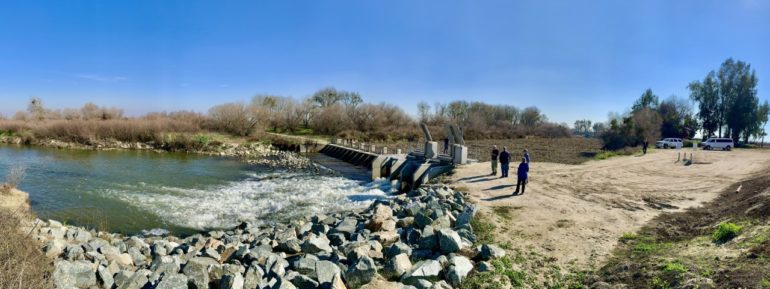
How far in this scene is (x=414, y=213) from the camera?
1134cm

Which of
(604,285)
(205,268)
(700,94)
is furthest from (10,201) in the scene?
(700,94)

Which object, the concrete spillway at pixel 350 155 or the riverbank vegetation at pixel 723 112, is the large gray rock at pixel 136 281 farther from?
the riverbank vegetation at pixel 723 112

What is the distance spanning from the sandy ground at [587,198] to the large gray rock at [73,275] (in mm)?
7801

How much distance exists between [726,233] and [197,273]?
9882mm

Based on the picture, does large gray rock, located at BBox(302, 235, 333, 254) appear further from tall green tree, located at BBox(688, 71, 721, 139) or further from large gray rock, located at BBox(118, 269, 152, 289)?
tall green tree, located at BBox(688, 71, 721, 139)

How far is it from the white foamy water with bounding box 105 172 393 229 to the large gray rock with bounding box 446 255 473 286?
8098 millimetres

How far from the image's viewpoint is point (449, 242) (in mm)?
7773

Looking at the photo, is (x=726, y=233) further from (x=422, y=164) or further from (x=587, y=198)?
(x=422, y=164)

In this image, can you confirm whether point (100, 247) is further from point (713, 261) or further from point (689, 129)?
point (689, 129)

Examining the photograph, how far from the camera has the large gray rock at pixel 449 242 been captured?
7.71 meters

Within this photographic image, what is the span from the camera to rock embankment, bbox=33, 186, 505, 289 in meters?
6.25

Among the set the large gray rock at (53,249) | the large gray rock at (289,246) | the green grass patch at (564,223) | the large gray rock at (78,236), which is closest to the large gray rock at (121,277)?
the large gray rock at (53,249)

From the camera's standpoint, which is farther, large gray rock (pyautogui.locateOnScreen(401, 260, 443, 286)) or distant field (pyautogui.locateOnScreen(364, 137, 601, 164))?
distant field (pyautogui.locateOnScreen(364, 137, 601, 164))

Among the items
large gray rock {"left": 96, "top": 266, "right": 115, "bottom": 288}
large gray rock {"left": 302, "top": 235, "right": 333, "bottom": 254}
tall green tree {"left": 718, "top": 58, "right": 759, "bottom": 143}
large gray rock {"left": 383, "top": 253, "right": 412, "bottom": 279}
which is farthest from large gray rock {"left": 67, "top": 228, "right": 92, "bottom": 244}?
tall green tree {"left": 718, "top": 58, "right": 759, "bottom": 143}
